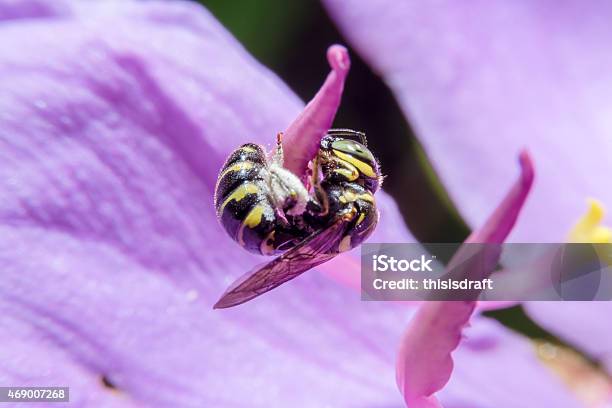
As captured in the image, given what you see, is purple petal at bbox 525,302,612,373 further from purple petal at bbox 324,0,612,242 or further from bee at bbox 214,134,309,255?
bee at bbox 214,134,309,255

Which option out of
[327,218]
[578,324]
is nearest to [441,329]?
[327,218]

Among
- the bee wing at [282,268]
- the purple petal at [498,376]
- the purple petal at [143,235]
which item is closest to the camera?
the bee wing at [282,268]

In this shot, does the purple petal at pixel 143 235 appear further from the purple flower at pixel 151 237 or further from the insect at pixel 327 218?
the insect at pixel 327 218

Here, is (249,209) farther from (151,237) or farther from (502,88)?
(502,88)

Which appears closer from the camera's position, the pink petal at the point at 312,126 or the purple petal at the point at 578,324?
the pink petal at the point at 312,126

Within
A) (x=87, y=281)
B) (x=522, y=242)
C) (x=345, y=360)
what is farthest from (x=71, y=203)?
(x=522, y=242)

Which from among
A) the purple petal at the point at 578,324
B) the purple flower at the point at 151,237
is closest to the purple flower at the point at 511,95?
the purple petal at the point at 578,324
